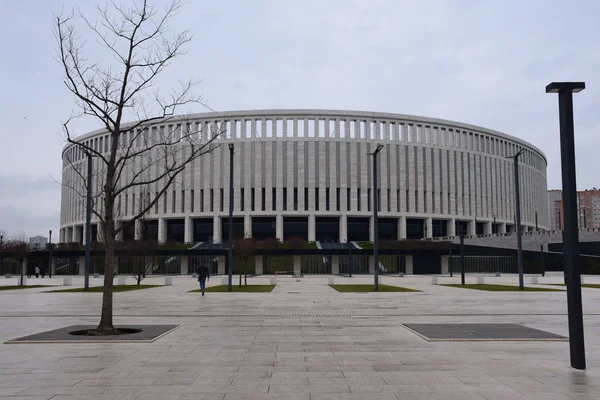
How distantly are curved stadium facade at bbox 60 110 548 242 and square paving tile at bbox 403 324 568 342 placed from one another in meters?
62.6

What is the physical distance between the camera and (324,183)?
257 feet

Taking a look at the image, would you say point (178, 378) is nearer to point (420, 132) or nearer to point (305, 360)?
point (305, 360)

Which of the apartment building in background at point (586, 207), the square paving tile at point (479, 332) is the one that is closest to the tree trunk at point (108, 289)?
the square paving tile at point (479, 332)

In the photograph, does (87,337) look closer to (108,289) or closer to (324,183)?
(108,289)

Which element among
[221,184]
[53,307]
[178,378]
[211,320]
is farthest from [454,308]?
[221,184]

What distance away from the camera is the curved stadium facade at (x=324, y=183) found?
7825 centimetres

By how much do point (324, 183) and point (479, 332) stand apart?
65.6 meters

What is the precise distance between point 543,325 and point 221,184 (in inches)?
2669

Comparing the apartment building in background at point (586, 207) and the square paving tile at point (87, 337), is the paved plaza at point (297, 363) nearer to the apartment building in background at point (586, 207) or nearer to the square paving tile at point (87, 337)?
the square paving tile at point (87, 337)

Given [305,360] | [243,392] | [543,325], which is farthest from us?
[543,325]

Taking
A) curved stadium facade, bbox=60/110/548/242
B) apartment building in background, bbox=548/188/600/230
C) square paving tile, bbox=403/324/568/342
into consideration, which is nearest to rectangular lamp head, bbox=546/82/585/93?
square paving tile, bbox=403/324/568/342

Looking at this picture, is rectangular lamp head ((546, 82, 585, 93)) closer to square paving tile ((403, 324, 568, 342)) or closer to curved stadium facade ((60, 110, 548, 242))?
square paving tile ((403, 324, 568, 342))

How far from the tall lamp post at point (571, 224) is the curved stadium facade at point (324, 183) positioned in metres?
67.9

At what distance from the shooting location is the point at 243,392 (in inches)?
287
